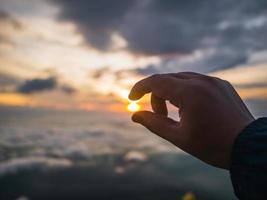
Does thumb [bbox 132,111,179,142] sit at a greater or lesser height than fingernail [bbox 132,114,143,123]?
lesser

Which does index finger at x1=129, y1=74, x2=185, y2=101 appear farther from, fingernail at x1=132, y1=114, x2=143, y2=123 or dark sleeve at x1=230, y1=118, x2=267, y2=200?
dark sleeve at x1=230, y1=118, x2=267, y2=200

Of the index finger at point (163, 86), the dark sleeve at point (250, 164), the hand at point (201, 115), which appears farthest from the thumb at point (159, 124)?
the dark sleeve at point (250, 164)

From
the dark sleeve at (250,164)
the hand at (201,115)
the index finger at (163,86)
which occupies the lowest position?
the dark sleeve at (250,164)

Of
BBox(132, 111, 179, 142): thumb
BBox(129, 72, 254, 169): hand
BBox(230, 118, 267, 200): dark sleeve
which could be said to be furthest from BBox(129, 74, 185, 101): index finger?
BBox(230, 118, 267, 200): dark sleeve

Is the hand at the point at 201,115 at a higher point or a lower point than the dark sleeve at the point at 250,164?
higher

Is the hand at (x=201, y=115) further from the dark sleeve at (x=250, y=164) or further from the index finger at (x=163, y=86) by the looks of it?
the dark sleeve at (x=250, y=164)

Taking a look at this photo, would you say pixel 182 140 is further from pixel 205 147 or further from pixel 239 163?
pixel 239 163

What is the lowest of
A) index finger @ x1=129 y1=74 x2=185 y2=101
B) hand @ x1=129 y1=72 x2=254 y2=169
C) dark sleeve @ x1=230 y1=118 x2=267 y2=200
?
dark sleeve @ x1=230 y1=118 x2=267 y2=200

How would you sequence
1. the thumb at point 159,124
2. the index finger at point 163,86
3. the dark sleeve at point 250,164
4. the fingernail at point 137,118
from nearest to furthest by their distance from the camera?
1. the dark sleeve at point 250,164
2. the index finger at point 163,86
3. the thumb at point 159,124
4. the fingernail at point 137,118
